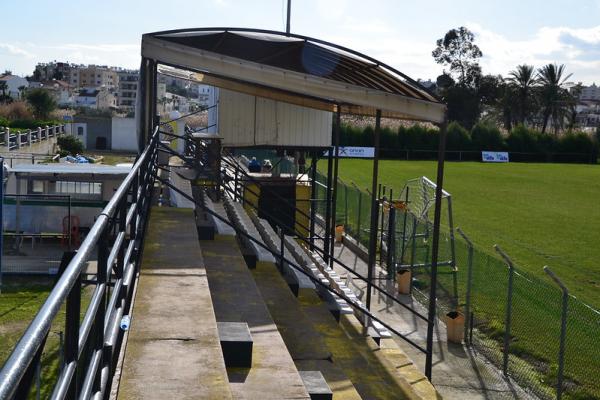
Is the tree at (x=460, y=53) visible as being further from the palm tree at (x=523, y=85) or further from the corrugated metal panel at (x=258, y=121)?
the corrugated metal panel at (x=258, y=121)

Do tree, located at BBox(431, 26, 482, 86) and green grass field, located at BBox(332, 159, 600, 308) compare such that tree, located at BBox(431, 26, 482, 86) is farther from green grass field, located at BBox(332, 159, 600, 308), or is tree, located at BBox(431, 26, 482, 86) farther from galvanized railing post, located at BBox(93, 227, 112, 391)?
galvanized railing post, located at BBox(93, 227, 112, 391)

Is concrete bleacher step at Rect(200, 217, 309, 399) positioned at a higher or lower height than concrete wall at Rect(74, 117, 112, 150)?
lower

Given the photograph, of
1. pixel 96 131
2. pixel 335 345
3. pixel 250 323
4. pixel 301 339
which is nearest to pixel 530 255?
pixel 335 345

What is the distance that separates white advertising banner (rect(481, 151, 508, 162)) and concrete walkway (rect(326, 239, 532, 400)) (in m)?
51.7

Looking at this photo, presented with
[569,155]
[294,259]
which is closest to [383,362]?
[294,259]

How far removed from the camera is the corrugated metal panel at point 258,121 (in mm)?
19016

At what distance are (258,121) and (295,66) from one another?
8333 millimetres

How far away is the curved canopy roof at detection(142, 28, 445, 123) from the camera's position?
9195 mm

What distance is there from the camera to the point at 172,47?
33.3ft

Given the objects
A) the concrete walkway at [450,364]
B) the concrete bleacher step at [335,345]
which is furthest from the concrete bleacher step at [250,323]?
the concrete walkway at [450,364]

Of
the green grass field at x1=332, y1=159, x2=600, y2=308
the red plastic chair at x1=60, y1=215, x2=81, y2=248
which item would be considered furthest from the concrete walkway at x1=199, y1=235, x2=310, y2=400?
the red plastic chair at x1=60, y1=215, x2=81, y2=248

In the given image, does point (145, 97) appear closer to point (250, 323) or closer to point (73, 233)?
point (250, 323)

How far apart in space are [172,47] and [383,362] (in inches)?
187

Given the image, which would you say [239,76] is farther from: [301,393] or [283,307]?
[301,393]
